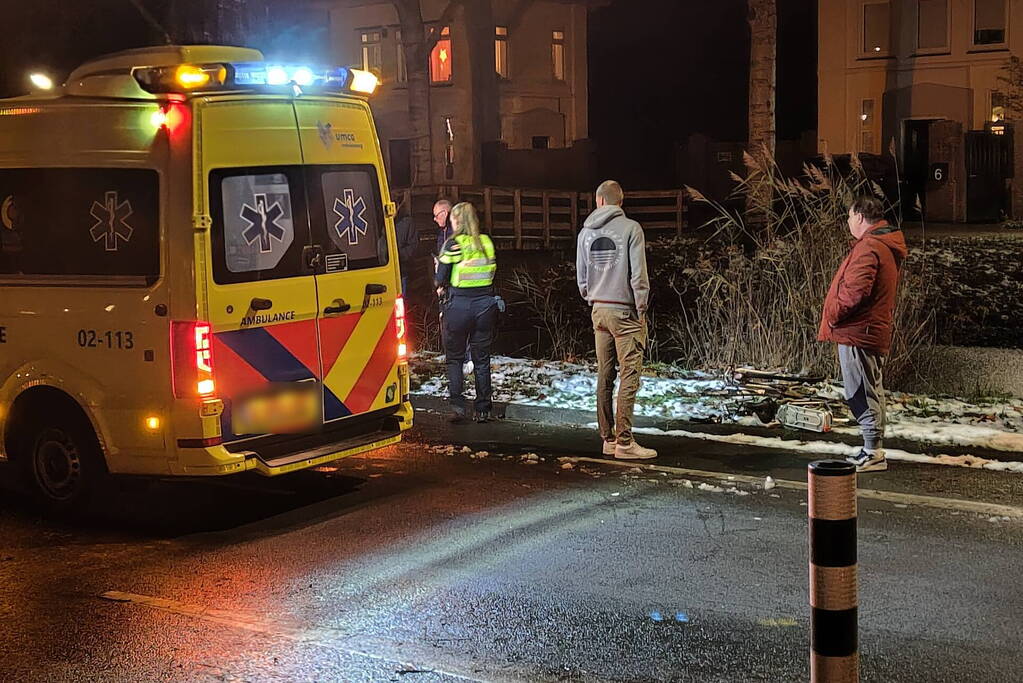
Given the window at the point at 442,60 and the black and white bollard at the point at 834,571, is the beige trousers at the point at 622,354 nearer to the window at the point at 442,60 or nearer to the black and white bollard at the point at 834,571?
the black and white bollard at the point at 834,571

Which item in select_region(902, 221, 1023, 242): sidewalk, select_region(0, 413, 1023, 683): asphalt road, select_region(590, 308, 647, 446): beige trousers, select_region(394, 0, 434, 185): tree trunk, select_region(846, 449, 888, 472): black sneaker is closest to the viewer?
select_region(0, 413, 1023, 683): asphalt road

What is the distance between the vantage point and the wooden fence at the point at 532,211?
28.8 metres

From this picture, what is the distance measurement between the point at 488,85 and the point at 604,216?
104 ft

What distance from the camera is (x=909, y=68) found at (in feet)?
122

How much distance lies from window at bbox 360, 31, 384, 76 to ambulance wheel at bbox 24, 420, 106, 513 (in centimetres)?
3472

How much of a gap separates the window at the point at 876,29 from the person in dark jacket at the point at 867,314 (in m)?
31.9

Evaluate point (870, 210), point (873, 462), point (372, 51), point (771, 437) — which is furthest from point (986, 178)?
point (873, 462)

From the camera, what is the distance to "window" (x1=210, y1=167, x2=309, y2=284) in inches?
273

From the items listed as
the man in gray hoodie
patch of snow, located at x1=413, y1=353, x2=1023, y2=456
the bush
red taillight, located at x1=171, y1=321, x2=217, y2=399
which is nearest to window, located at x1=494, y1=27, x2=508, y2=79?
patch of snow, located at x1=413, y1=353, x2=1023, y2=456

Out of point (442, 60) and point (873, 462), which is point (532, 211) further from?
point (873, 462)

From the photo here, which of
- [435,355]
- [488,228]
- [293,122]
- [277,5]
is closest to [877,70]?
[488,228]

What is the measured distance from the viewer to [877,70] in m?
37.8

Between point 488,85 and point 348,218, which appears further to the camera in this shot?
point 488,85

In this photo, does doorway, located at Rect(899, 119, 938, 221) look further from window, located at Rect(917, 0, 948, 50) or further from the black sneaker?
the black sneaker
